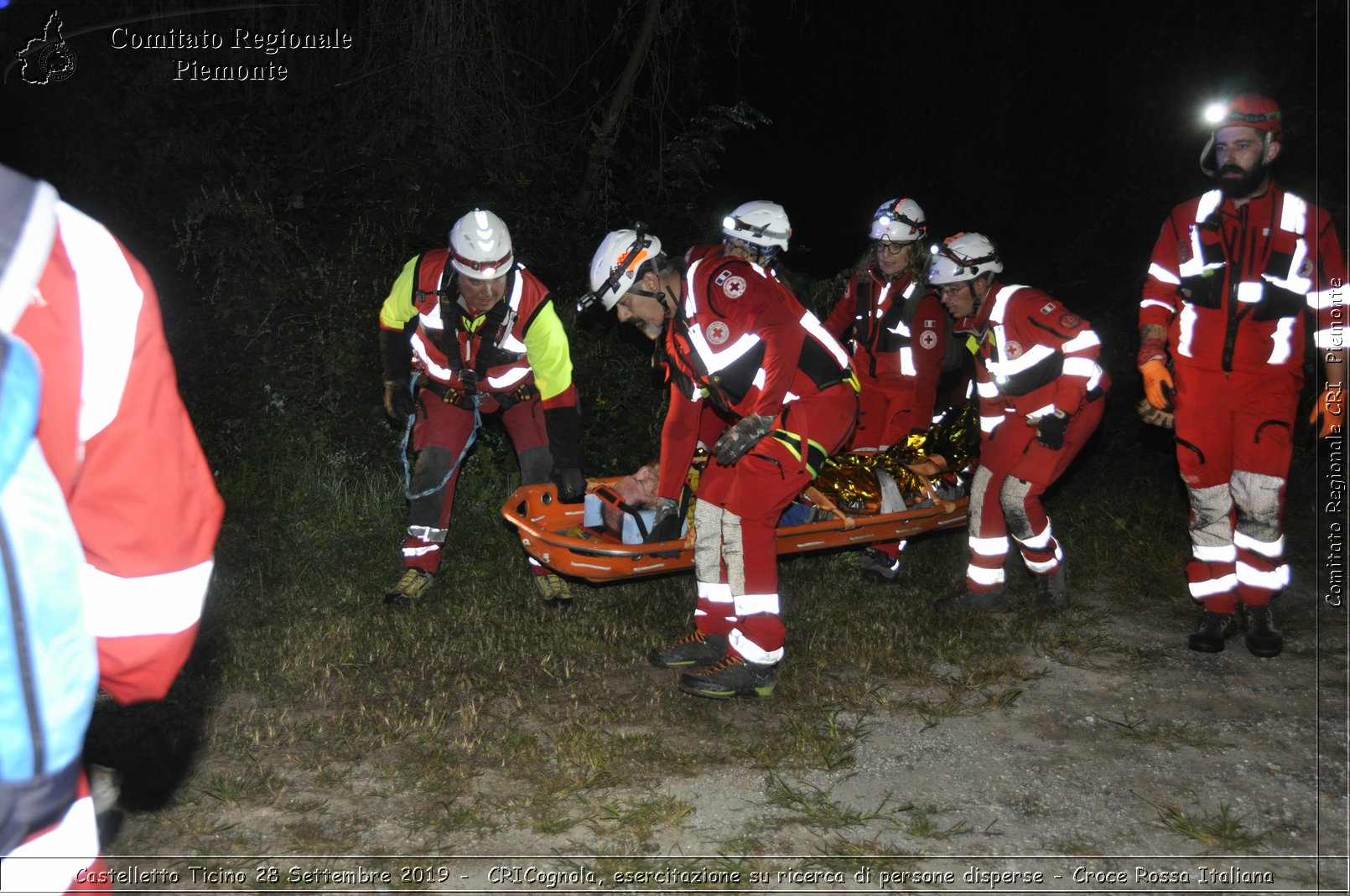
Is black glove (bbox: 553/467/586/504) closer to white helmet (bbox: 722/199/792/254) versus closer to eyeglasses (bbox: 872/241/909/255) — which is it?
white helmet (bbox: 722/199/792/254)

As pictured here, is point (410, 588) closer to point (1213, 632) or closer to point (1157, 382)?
point (1157, 382)

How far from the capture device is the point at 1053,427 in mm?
5594

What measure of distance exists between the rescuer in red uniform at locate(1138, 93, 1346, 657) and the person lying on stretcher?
4.52 feet

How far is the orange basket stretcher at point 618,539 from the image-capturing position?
17.2 ft

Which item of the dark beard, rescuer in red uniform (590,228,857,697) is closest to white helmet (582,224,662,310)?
rescuer in red uniform (590,228,857,697)

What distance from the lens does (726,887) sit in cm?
344

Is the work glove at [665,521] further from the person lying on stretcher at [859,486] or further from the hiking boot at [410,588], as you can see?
the hiking boot at [410,588]

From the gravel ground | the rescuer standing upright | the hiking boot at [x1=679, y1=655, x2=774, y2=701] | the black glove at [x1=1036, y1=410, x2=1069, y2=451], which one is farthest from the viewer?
the rescuer standing upright

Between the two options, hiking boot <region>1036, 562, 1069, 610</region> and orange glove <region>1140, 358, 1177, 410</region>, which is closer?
orange glove <region>1140, 358, 1177, 410</region>

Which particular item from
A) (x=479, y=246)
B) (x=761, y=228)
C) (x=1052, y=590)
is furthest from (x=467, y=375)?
(x=1052, y=590)

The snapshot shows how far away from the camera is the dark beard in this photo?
5.09 m

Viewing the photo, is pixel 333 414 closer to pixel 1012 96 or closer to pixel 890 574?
pixel 890 574

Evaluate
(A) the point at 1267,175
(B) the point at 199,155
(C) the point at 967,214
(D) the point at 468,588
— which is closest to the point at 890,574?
(D) the point at 468,588

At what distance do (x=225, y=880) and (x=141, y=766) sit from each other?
0.91 metres
